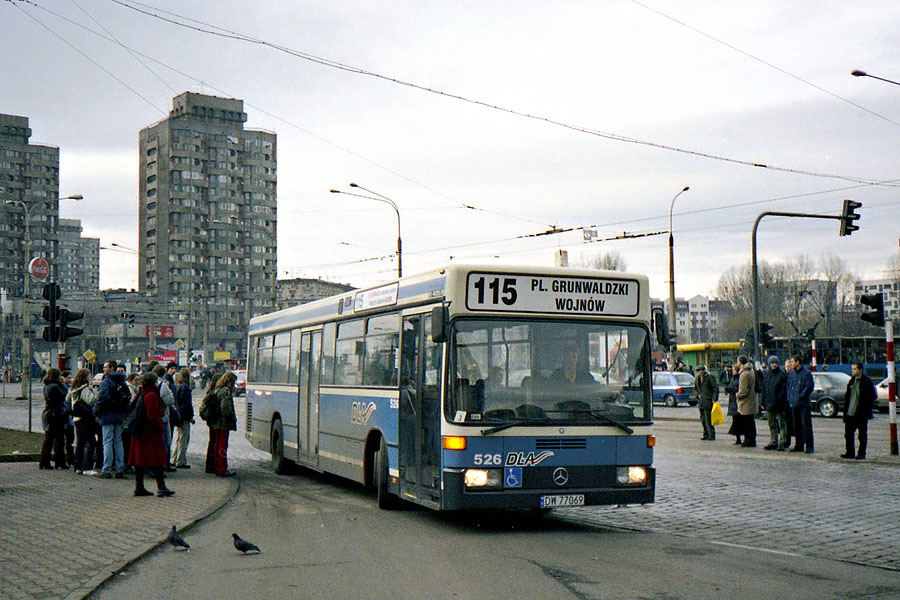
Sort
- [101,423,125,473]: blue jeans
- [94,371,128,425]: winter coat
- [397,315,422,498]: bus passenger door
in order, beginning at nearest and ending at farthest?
[397,315,422,498]: bus passenger door → [94,371,128,425]: winter coat → [101,423,125,473]: blue jeans

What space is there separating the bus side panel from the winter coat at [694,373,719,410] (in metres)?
11.9

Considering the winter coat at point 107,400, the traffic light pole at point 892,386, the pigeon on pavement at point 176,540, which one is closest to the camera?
the pigeon on pavement at point 176,540

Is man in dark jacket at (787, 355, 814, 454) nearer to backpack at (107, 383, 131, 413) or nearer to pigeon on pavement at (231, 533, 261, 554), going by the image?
backpack at (107, 383, 131, 413)

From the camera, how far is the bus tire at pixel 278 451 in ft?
53.9

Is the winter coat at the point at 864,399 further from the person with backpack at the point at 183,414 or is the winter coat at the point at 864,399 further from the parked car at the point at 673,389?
the parked car at the point at 673,389

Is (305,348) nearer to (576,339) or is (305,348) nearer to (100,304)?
(576,339)

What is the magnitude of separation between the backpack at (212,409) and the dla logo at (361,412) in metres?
3.80

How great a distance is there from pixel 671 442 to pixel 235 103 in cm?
11326

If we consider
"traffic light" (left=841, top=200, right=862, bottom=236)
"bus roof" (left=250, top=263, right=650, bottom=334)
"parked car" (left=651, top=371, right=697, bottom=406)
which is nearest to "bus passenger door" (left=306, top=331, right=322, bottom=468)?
"bus roof" (left=250, top=263, right=650, bottom=334)

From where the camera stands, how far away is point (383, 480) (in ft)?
37.9

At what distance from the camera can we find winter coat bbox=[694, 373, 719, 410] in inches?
909

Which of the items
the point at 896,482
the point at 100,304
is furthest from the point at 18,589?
the point at 100,304

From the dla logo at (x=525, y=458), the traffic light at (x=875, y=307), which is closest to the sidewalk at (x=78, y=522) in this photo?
the dla logo at (x=525, y=458)

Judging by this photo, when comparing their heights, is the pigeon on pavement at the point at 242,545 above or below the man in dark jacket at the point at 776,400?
below
